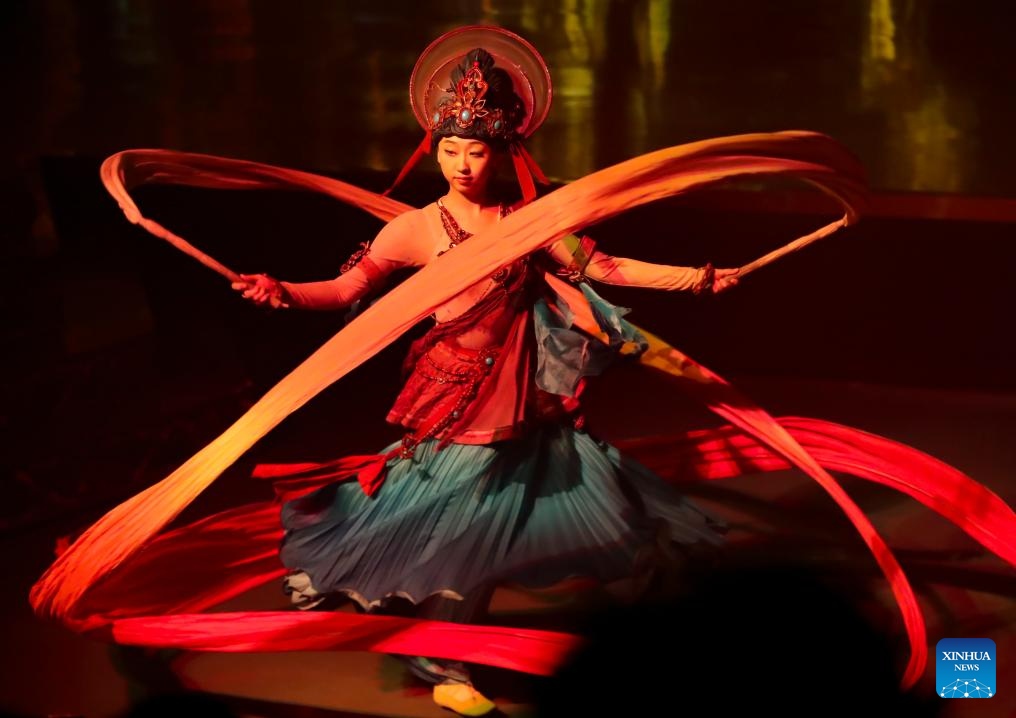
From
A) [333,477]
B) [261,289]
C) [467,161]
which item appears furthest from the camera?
[333,477]

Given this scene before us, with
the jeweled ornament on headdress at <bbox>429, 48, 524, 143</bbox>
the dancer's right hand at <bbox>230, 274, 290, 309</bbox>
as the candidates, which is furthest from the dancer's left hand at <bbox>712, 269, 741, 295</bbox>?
the dancer's right hand at <bbox>230, 274, 290, 309</bbox>

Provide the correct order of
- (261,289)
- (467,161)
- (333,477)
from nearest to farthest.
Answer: (261,289)
(467,161)
(333,477)

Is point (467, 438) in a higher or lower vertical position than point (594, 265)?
lower

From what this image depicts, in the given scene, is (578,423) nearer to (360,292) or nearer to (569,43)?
(360,292)

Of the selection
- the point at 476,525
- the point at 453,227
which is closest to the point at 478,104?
the point at 453,227

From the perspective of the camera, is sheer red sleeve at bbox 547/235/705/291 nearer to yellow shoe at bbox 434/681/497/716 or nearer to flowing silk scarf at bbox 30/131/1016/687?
flowing silk scarf at bbox 30/131/1016/687

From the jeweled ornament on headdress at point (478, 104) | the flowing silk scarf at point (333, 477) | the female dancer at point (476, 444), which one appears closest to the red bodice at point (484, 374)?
the female dancer at point (476, 444)

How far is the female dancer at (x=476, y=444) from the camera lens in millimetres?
1960

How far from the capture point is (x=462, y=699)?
1959 millimetres

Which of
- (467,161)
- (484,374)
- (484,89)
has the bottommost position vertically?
(484,374)

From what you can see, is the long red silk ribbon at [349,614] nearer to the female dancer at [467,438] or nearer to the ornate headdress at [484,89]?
the female dancer at [467,438]

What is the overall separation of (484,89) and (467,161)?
127mm

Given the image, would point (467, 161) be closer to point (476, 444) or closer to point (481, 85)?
point (481, 85)

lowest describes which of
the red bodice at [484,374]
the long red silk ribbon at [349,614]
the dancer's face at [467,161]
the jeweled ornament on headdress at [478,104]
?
the long red silk ribbon at [349,614]
